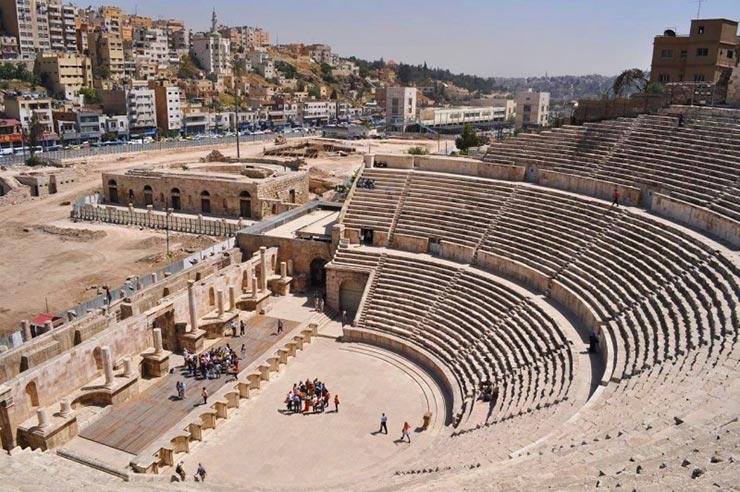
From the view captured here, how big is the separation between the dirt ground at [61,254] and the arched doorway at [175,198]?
410cm

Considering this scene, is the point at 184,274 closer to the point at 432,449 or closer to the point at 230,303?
the point at 230,303

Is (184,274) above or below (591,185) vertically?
below

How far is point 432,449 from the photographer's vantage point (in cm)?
1720

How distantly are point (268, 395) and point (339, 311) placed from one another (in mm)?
7987

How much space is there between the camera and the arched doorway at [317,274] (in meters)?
30.9

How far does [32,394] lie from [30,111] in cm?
7751

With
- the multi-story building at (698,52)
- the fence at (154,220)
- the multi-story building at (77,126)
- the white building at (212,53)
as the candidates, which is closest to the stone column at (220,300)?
the fence at (154,220)

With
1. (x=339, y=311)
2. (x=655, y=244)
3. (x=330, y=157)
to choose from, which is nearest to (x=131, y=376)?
(x=339, y=311)

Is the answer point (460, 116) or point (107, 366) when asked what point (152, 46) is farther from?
point (107, 366)

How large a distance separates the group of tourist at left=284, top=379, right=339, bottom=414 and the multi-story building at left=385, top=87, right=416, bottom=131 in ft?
337

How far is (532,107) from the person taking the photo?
104 metres

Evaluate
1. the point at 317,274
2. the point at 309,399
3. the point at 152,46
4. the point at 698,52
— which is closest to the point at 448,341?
the point at 309,399

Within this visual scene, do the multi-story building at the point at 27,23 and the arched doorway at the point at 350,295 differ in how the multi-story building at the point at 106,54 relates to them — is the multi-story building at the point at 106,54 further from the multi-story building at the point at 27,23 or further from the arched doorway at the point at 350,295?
the arched doorway at the point at 350,295

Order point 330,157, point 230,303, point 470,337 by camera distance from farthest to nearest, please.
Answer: point 330,157 < point 230,303 < point 470,337
